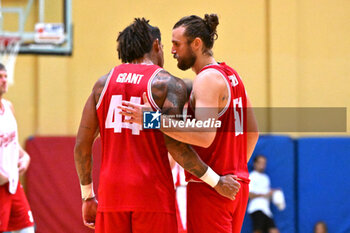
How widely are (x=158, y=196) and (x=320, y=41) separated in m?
7.04

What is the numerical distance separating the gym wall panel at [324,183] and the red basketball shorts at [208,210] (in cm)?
538

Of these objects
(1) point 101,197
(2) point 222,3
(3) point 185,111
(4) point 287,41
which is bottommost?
(1) point 101,197

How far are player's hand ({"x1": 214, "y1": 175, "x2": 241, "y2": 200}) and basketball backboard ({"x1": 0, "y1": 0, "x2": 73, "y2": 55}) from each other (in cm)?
553

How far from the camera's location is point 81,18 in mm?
9398

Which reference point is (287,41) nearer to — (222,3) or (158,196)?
(222,3)

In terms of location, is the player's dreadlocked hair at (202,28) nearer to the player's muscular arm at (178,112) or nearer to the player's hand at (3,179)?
the player's muscular arm at (178,112)

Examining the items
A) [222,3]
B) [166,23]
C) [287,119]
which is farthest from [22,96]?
[287,119]

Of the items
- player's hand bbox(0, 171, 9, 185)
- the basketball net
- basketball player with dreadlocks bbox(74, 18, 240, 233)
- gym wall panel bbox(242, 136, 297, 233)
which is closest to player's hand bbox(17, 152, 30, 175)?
player's hand bbox(0, 171, 9, 185)

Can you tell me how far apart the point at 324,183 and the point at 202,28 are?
5.79 metres

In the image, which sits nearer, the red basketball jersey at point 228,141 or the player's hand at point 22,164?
the red basketball jersey at point 228,141

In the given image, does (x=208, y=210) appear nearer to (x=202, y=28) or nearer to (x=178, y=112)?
(x=178, y=112)

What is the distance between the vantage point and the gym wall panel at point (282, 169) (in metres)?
8.74

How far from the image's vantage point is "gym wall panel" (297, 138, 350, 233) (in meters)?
8.80

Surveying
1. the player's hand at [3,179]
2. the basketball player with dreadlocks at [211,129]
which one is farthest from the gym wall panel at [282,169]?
the basketball player with dreadlocks at [211,129]
